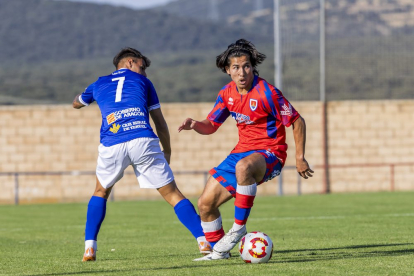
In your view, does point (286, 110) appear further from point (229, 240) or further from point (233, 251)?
point (233, 251)

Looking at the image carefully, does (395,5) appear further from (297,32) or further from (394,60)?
(297,32)

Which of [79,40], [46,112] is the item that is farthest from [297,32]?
[79,40]

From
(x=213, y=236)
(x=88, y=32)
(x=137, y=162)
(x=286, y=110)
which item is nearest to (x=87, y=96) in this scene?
(x=137, y=162)

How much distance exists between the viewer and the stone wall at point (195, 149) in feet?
86.9

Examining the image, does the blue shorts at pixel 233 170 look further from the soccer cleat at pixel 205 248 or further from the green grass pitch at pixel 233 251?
the green grass pitch at pixel 233 251

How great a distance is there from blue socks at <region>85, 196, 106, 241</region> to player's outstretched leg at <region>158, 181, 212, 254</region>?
600 millimetres

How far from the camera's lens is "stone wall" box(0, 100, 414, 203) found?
2648 cm

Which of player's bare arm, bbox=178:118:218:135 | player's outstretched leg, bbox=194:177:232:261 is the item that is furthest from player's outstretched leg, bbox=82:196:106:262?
player's bare arm, bbox=178:118:218:135

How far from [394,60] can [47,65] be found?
211 ft

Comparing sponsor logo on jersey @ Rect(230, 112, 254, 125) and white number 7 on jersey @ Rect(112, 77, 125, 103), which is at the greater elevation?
white number 7 on jersey @ Rect(112, 77, 125, 103)

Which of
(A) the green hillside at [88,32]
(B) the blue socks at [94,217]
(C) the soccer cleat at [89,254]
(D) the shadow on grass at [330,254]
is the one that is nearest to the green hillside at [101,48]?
(A) the green hillside at [88,32]

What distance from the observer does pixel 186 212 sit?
24.7 ft

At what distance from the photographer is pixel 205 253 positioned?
25.0 ft

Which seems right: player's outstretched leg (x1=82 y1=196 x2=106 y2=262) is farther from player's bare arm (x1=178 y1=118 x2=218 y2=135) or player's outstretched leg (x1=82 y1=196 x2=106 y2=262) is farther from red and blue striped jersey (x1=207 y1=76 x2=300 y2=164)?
red and blue striped jersey (x1=207 y1=76 x2=300 y2=164)
